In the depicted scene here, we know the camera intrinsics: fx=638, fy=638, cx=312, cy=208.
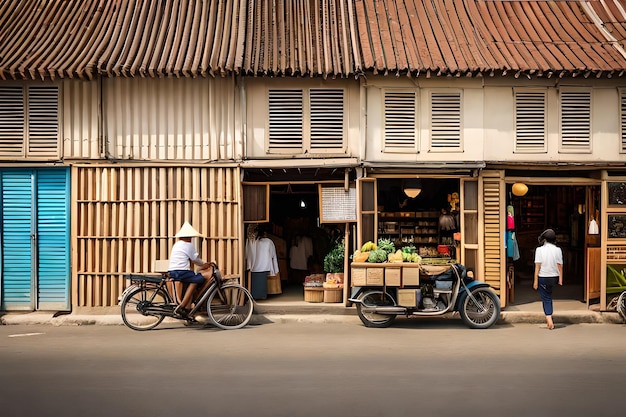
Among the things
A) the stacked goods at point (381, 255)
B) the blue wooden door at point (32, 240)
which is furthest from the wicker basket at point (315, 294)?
the blue wooden door at point (32, 240)

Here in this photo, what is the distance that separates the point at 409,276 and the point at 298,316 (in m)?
2.68

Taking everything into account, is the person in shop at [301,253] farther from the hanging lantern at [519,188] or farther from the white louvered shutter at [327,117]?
the hanging lantern at [519,188]

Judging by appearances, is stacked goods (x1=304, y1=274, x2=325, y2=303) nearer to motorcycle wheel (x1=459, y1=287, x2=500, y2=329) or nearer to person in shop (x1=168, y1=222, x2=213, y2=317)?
person in shop (x1=168, y1=222, x2=213, y2=317)

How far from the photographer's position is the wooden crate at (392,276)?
12578mm

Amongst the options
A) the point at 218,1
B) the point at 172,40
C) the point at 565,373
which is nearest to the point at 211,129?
the point at 172,40

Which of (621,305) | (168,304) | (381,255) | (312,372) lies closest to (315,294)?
(381,255)

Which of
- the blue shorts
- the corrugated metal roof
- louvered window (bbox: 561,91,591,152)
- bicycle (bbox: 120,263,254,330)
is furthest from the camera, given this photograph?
louvered window (bbox: 561,91,591,152)

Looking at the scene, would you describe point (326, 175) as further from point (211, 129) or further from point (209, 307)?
point (209, 307)

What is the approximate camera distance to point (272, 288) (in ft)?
51.5

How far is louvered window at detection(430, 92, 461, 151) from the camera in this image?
14.3 meters

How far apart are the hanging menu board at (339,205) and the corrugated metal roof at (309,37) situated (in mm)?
2579

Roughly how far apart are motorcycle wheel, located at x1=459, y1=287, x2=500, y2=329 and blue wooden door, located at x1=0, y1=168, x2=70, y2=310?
8.51m

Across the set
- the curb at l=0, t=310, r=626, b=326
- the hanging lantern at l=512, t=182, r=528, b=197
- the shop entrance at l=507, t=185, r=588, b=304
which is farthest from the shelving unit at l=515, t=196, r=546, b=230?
the curb at l=0, t=310, r=626, b=326

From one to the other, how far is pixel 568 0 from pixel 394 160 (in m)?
6.88
